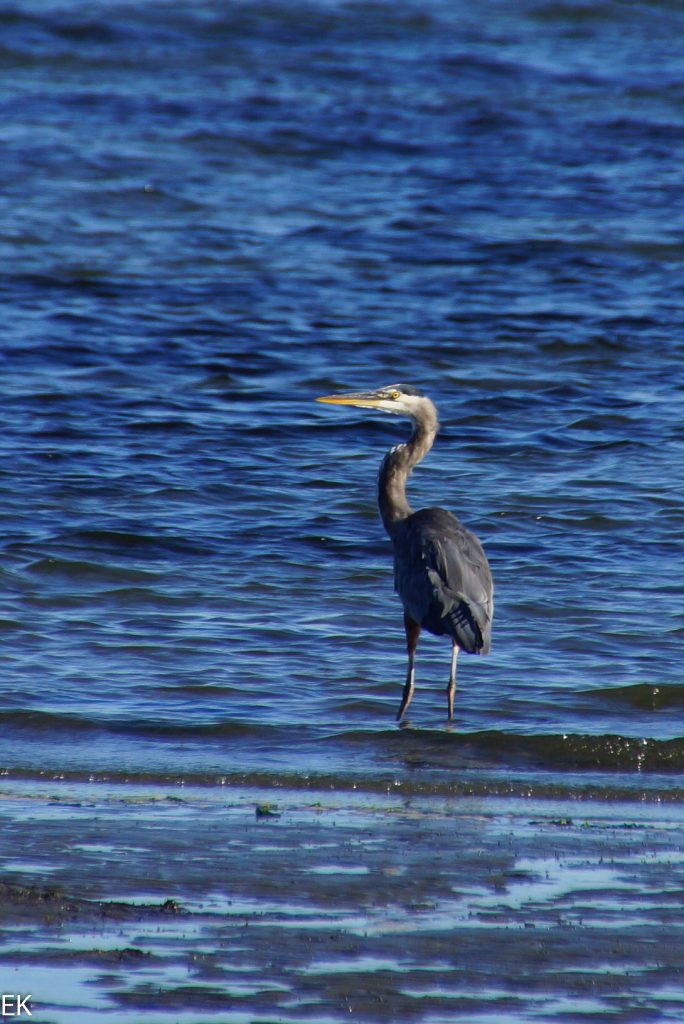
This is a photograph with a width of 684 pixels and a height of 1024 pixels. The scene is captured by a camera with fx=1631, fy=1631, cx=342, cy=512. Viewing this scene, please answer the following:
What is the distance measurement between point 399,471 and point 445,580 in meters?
1.20

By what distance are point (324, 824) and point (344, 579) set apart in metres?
3.50

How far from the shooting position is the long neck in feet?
27.9

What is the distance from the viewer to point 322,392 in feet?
44.4

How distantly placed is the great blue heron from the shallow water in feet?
1.07

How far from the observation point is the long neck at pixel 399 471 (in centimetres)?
851

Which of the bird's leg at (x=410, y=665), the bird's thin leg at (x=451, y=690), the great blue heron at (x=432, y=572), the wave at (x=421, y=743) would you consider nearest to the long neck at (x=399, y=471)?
the great blue heron at (x=432, y=572)

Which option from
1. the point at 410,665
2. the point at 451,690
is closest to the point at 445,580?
the point at 410,665

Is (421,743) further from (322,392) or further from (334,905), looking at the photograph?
(322,392)

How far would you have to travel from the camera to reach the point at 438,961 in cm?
443

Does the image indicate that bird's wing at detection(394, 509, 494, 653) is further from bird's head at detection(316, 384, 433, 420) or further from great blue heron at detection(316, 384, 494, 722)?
bird's head at detection(316, 384, 433, 420)

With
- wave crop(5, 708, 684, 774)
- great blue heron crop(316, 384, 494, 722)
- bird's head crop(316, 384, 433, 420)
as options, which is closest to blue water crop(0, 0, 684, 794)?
wave crop(5, 708, 684, 774)

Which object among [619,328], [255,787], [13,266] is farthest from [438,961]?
[13,266]

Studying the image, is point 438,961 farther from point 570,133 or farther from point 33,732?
point 570,133

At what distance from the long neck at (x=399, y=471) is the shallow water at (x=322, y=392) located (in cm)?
57
